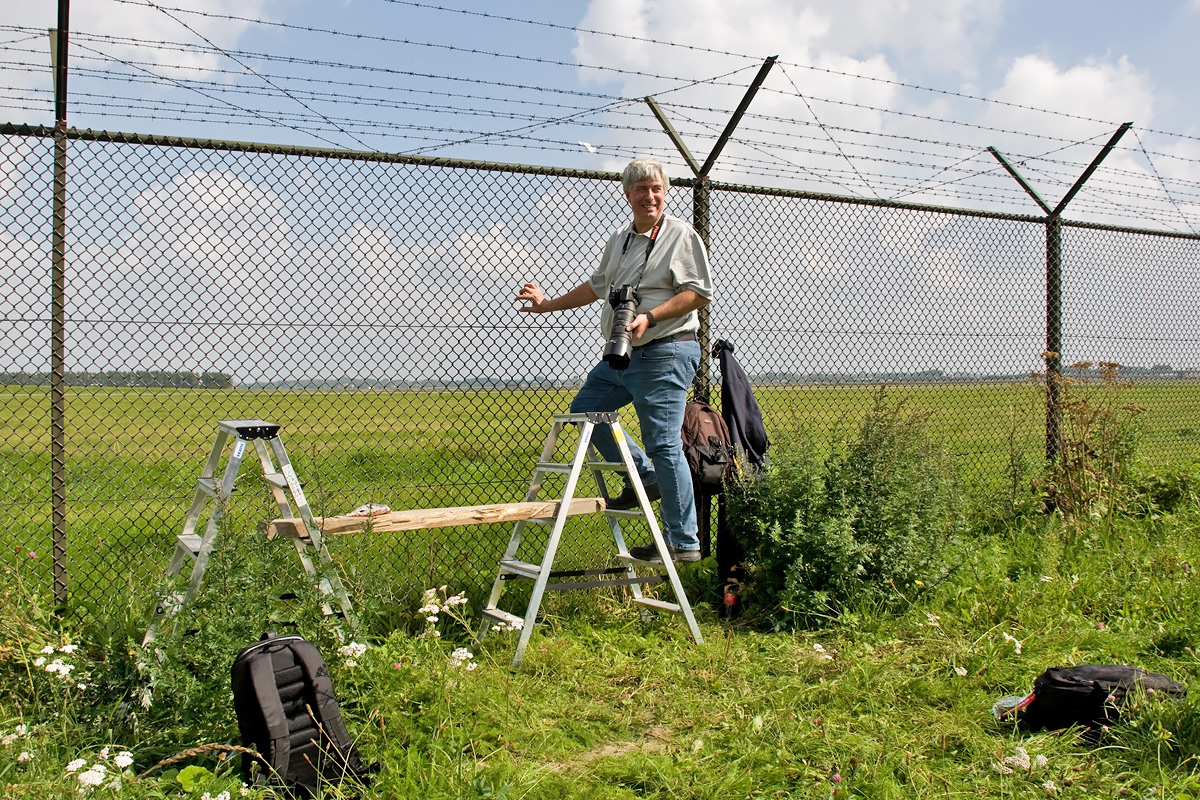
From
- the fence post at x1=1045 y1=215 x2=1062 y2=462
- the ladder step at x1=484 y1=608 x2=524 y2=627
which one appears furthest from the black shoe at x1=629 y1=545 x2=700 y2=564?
the fence post at x1=1045 y1=215 x2=1062 y2=462

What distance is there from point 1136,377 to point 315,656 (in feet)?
22.0

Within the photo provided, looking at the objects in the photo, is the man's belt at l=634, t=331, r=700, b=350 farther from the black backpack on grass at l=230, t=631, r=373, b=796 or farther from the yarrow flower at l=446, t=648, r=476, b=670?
the black backpack on grass at l=230, t=631, r=373, b=796

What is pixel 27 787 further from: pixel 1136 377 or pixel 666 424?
pixel 1136 377

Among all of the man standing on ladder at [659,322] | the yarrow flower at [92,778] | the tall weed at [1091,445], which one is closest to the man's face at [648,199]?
the man standing on ladder at [659,322]

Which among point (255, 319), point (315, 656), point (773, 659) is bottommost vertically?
point (773, 659)

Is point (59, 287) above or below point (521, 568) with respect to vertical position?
above

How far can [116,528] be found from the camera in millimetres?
5598

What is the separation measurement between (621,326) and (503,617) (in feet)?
4.51

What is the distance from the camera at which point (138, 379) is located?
383 centimetres

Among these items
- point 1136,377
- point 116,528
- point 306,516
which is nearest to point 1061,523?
point 1136,377

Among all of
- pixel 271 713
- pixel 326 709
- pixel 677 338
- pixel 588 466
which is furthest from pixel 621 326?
pixel 271 713

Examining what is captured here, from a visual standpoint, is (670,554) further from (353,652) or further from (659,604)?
(353,652)

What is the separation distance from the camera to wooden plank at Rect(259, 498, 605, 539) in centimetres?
330

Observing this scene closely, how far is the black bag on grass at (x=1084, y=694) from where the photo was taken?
9.94ft
